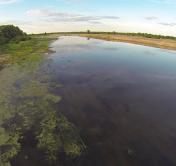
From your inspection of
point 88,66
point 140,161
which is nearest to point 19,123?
point 140,161

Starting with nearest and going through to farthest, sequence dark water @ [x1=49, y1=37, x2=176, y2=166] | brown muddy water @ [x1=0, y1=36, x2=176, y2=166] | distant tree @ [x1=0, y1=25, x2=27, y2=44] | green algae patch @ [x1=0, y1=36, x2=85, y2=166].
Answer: brown muddy water @ [x1=0, y1=36, x2=176, y2=166], dark water @ [x1=49, y1=37, x2=176, y2=166], green algae patch @ [x1=0, y1=36, x2=85, y2=166], distant tree @ [x1=0, y1=25, x2=27, y2=44]

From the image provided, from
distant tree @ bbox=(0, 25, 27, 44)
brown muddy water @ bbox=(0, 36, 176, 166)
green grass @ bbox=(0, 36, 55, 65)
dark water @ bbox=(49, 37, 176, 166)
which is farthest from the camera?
distant tree @ bbox=(0, 25, 27, 44)

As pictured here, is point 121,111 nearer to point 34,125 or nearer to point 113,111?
point 113,111

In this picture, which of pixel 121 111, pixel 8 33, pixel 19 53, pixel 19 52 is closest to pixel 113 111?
pixel 121 111

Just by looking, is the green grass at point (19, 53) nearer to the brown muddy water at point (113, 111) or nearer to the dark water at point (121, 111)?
the brown muddy water at point (113, 111)

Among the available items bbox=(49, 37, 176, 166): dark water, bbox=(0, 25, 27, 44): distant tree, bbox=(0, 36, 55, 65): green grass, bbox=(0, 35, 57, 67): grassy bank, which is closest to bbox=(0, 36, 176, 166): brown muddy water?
bbox=(49, 37, 176, 166): dark water

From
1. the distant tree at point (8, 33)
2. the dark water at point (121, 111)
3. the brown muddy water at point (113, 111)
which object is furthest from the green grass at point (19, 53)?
the distant tree at point (8, 33)

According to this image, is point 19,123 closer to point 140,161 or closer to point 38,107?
point 38,107

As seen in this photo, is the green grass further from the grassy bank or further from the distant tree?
the distant tree
